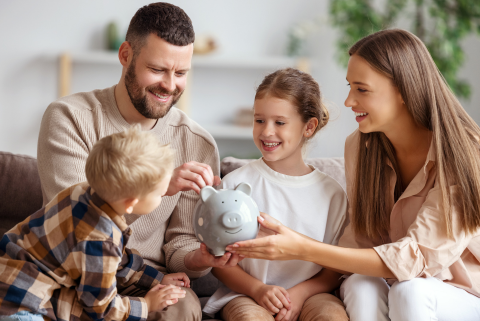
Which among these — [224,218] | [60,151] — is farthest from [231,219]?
[60,151]

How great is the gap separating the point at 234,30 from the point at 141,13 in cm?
296

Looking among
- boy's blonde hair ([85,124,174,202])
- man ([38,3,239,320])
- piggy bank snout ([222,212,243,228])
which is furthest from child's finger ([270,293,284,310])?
boy's blonde hair ([85,124,174,202])

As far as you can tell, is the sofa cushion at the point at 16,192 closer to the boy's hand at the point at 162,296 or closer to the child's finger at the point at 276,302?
the boy's hand at the point at 162,296

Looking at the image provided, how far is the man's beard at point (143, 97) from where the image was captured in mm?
1680

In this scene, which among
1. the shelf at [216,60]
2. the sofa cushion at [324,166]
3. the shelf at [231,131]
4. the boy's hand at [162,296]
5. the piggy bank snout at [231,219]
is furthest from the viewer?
the shelf at [231,131]

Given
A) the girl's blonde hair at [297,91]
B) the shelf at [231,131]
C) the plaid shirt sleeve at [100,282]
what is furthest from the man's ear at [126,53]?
the shelf at [231,131]

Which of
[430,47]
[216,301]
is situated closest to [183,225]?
[216,301]

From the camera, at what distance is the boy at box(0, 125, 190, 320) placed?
1.14 meters

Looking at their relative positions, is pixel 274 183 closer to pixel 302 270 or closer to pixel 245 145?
pixel 302 270

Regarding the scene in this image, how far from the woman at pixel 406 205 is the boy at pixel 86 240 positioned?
0.33 metres

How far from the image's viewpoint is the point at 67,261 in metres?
1.16

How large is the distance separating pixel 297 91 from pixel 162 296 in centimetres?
82

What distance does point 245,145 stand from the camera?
4719 millimetres

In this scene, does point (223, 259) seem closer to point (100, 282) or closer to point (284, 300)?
point (284, 300)
